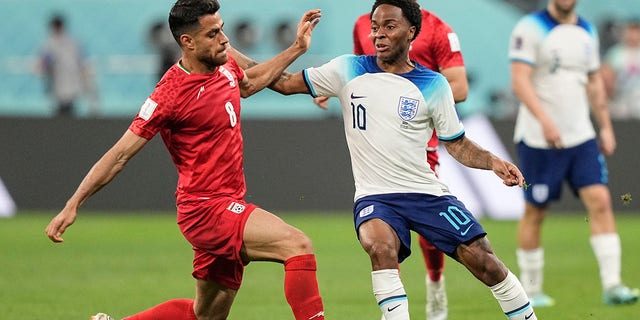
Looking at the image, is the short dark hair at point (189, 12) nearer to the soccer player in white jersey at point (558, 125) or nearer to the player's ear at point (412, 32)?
the player's ear at point (412, 32)

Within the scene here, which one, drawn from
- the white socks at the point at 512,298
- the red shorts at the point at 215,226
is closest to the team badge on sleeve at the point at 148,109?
the red shorts at the point at 215,226

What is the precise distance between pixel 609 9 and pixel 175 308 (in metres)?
18.0

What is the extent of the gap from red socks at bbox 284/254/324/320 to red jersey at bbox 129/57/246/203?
638 millimetres

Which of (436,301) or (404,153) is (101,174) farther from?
(436,301)

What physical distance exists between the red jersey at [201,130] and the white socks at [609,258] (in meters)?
4.28

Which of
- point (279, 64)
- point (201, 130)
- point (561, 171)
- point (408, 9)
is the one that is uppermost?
point (408, 9)

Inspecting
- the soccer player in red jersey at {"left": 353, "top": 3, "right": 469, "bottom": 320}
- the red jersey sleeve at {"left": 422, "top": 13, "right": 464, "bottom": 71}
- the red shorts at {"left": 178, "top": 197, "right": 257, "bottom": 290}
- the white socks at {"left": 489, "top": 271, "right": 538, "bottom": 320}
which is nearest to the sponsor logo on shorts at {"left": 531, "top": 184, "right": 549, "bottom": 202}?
the soccer player in red jersey at {"left": 353, "top": 3, "right": 469, "bottom": 320}

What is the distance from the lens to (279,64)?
25.2 feet

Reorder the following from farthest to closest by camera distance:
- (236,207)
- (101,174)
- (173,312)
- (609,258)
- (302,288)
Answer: (609,258) < (173,312) < (236,207) < (302,288) < (101,174)

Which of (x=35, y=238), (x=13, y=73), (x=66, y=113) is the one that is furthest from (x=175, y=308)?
(x=13, y=73)

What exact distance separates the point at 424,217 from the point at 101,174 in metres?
1.94

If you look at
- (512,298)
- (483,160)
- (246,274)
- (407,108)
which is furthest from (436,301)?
(246,274)

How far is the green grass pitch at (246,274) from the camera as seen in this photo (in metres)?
10.0

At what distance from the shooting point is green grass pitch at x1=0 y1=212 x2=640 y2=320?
Answer: 32.9 feet
